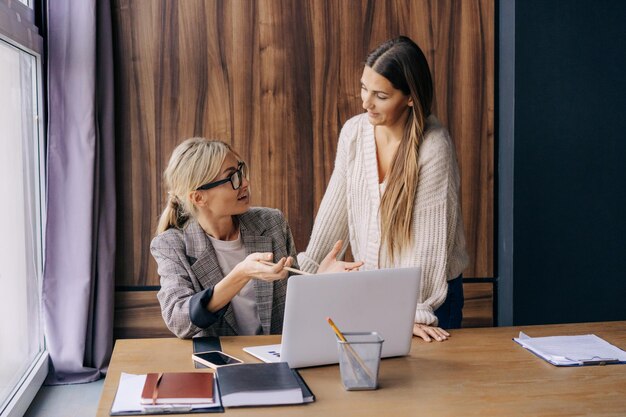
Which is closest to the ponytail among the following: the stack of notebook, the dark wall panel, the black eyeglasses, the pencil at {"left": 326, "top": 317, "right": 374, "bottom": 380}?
the black eyeglasses

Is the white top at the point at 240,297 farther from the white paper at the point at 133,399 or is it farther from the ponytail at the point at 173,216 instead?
the white paper at the point at 133,399

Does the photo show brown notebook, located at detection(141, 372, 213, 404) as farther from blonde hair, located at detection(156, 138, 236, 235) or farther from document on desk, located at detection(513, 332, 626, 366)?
document on desk, located at detection(513, 332, 626, 366)

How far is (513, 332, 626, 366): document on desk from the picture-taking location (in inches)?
74.7

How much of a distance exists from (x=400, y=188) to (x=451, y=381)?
81cm

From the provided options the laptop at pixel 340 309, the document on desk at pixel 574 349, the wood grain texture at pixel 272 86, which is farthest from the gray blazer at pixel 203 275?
the wood grain texture at pixel 272 86

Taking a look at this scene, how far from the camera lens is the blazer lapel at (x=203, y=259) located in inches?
90.1

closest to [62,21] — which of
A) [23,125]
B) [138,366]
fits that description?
[23,125]

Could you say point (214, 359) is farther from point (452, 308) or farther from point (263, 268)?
point (452, 308)

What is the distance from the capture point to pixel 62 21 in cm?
346

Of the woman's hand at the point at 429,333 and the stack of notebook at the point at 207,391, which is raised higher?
the woman's hand at the point at 429,333

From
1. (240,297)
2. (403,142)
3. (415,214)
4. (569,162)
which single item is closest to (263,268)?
(240,297)

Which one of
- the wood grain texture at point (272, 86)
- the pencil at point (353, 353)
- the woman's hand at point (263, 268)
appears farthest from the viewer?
the wood grain texture at point (272, 86)

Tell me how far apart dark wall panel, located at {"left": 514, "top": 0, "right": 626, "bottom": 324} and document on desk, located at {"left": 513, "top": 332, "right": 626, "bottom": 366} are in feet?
5.52

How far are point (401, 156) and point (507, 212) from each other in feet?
5.05
